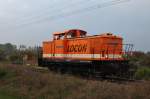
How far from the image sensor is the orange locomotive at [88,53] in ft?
72.9

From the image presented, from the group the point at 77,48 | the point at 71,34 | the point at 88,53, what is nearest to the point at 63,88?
Answer: the point at 88,53

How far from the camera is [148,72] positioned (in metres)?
22.8

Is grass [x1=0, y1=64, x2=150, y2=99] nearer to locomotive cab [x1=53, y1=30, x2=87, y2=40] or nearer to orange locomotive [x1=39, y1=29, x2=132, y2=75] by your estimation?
orange locomotive [x1=39, y1=29, x2=132, y2=75]

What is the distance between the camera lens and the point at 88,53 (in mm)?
23797

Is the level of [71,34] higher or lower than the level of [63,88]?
higher

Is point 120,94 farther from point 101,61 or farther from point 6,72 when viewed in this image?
point 6,72

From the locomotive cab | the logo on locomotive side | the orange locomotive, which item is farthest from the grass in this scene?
the locomotive cab

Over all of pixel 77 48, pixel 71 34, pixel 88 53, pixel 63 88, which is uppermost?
pixel 71 34

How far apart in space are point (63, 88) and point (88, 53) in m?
7.99

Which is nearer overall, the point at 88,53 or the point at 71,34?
the point at 88,53

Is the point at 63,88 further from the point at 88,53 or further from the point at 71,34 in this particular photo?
the point at 71,34

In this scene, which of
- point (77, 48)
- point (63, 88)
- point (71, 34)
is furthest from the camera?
point (71, 34)

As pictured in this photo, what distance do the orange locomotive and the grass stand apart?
4112 mm

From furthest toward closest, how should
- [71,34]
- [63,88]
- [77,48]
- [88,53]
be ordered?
[71,34], [77,48], [88,53], [63,88]
